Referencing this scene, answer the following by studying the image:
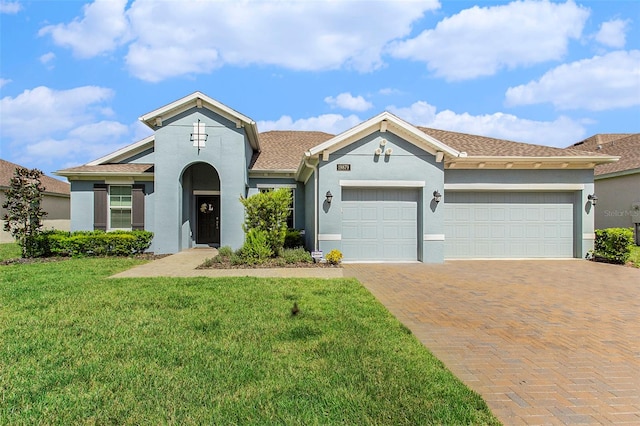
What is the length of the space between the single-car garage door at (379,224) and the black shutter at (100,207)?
10336 millimetres

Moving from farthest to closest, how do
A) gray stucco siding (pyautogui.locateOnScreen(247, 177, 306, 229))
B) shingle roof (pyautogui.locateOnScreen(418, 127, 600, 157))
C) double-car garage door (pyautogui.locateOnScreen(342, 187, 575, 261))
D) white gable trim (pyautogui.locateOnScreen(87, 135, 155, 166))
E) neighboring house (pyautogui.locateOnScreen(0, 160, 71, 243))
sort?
neighboring house (pyautogui.locateOnScreen(0, 160, 71, 243))
gray stucco siding (pyautogui.locateOnScreen(247, 177, 306, 229))
white gable trim (pyautogui.locateOnScreen(87, 135, 155, 166))
double-car garage door (pyautogui.locateOnScreen(342, 187, 575, 261))
shingle roof (pyautogui.locateOnScreen(418, 127, 600, 157))

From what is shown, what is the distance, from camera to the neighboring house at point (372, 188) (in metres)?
11.4

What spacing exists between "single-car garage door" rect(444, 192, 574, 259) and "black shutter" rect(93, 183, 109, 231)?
1386 centimetres

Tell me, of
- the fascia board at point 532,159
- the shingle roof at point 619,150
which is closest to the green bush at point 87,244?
the fascia board at point 532,159

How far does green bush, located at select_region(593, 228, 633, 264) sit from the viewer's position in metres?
11.2

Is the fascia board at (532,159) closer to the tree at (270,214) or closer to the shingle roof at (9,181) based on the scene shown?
the tree at (270,214)

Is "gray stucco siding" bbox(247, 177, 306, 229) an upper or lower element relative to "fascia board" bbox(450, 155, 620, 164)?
lower

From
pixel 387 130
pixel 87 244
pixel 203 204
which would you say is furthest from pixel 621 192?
pixel 87 244

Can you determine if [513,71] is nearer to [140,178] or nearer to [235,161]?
[235,161]

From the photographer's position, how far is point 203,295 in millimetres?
6648

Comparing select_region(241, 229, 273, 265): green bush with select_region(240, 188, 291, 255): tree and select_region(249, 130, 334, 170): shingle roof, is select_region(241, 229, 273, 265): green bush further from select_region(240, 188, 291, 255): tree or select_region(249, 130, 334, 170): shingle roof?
select_region(249, 130, 334, 170): shingle roof

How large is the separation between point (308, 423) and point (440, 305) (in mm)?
4201

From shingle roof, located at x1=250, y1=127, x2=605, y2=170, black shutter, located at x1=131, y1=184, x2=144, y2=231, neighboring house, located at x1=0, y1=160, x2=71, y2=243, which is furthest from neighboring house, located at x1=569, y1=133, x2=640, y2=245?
neighboring house, located at x1=0, y1=160, x2=71, y2=243

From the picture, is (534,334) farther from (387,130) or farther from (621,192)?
(621,192)
